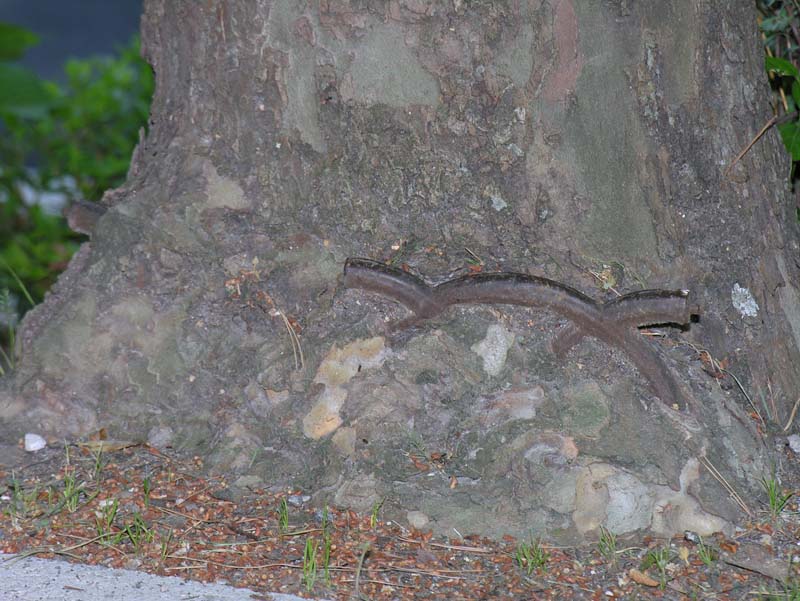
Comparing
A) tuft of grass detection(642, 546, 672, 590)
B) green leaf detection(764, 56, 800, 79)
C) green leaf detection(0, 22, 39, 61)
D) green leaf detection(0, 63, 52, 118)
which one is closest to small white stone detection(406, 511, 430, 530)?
tuft of grass detection(642, 546, 672, 590)

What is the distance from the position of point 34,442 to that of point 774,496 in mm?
1864

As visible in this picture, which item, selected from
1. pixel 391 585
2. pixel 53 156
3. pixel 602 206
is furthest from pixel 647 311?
pixel 53 156

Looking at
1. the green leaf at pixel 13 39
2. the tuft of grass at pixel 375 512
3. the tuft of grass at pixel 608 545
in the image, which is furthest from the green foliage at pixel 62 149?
the tuft of grass at pixel 608 545

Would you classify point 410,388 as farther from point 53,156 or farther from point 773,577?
point 53,156

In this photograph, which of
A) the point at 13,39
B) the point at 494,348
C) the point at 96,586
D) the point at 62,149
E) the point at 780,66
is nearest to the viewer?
the point at 96,586

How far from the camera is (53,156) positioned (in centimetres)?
562

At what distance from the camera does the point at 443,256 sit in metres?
2.58

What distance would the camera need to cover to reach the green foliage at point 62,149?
5.04 metres

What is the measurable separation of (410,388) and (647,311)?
23.5 inches

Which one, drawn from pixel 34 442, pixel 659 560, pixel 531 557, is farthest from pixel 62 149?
pixel 659 560

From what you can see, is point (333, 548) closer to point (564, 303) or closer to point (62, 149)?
point (564, 303)

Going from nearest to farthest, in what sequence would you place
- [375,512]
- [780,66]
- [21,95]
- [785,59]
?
[375,512] < [780,66] < [785,59] < [21,95]

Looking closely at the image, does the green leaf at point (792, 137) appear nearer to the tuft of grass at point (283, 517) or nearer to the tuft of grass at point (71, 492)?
the tuft of grass at point (283, 517)

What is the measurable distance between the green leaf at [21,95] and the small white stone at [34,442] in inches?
81.3
